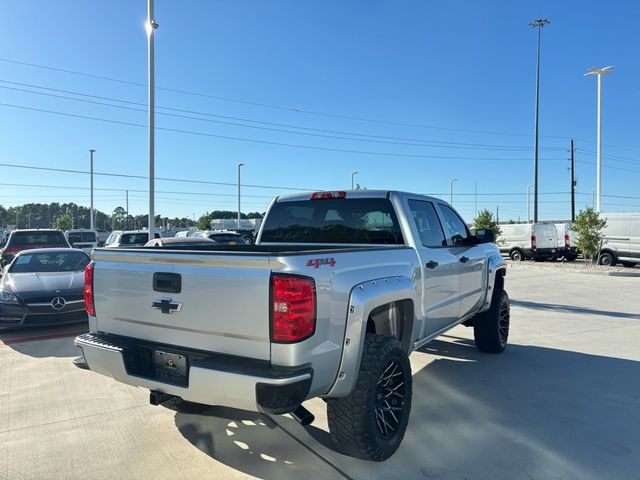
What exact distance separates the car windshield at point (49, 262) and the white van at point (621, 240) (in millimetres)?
19784

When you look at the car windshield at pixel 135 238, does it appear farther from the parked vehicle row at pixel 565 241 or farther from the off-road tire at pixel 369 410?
the parked vehicle row at pixel 565 241

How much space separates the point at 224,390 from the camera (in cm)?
258

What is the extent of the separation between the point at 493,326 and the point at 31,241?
1360cm

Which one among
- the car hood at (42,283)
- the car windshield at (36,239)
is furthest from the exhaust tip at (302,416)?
the car windshield at (36,239)

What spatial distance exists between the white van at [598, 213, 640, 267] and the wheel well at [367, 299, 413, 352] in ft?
62.1

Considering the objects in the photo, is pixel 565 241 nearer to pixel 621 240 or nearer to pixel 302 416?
pixel 621 240

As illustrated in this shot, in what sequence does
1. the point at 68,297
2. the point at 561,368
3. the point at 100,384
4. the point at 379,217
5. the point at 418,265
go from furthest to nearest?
the point at 68,297 → the point at 561,368 → the point at 100,384 → the point at 379,217 → the point at 418,265

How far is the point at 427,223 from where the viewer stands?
181 inches

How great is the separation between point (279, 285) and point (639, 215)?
20.5 m

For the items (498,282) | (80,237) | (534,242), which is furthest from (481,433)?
(80,237)

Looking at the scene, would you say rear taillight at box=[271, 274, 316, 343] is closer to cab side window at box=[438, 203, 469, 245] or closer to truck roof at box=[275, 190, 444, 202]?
truck roof at box=[275, 190, 444, 202]

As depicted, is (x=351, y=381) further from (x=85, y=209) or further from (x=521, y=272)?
(x=85, y=209)

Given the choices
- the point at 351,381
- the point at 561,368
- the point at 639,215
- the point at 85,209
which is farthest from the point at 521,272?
the point at 85,209

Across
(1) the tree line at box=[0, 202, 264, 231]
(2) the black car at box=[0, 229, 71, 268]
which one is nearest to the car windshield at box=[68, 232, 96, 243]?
(2) the black car at box=[0, 229, 71, 268]
